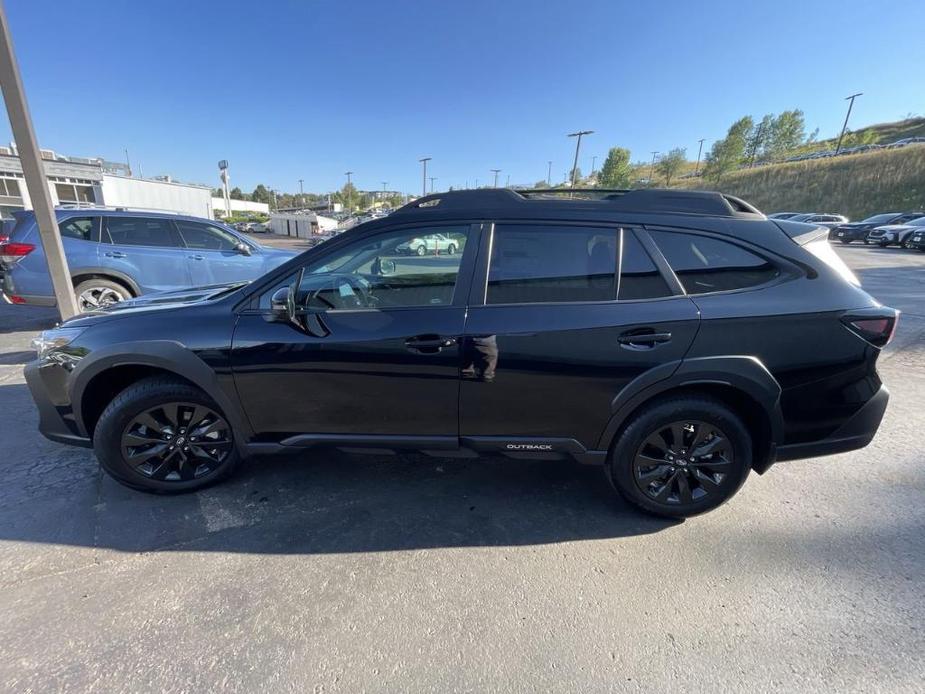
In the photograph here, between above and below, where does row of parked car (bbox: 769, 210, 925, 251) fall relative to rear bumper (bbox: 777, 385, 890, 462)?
above

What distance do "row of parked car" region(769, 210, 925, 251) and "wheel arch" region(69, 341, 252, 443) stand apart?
69.6 ft

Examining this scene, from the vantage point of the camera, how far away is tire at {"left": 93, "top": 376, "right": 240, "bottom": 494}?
8.20 feet

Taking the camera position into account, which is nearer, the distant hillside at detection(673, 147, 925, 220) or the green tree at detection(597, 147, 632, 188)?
the distant hillside at detection(673, 147, 925, 220)

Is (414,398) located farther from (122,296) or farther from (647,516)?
(122,296)

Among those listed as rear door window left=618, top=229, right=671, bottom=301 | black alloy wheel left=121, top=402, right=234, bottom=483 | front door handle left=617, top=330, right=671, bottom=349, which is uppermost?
rear door window left=618, top=229, right=671, bottom=301

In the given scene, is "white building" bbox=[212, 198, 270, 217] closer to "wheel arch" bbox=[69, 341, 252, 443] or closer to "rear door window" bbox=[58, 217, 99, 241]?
"rear door window" bbox=[58, 217, 99, 241]

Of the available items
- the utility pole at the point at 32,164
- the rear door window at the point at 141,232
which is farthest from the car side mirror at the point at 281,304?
the rear door window at the point at 141,232

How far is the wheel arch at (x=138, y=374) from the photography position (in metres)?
2.40

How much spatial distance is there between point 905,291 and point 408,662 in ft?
42.4

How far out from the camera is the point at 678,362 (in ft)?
7.27

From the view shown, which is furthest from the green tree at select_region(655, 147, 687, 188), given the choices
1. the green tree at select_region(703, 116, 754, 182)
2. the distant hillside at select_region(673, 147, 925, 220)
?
the distant hillside at select_region(673, 147, 925, 220)

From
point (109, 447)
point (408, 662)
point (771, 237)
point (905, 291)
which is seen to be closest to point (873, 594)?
point (771, 237)

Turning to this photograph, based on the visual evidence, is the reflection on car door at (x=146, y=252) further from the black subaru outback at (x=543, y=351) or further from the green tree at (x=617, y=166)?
the green tree at (x=617, y=166)

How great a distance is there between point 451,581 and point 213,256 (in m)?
6.56
